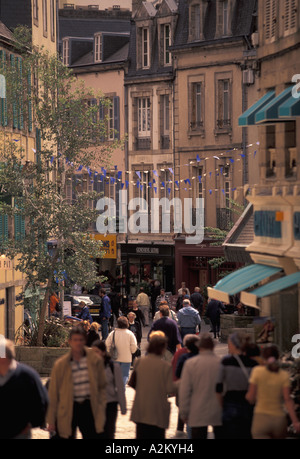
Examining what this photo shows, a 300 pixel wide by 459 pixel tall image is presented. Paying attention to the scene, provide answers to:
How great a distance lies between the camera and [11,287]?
3812cm

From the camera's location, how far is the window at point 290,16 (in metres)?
22.8

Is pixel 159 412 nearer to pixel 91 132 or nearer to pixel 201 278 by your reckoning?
pixel 91 132

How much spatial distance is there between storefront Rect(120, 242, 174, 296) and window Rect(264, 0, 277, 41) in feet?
82.3

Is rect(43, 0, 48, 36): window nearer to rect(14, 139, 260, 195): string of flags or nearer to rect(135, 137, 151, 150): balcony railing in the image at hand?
rect(14, 139, 260, 195): string of flags

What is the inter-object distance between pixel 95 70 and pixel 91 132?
25.3 meters

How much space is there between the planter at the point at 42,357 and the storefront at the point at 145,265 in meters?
21.9

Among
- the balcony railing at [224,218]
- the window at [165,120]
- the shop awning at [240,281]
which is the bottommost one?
the shop awning at [240,281]

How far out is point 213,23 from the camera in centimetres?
4881

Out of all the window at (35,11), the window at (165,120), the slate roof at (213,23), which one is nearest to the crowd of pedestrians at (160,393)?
the window at (35,11)

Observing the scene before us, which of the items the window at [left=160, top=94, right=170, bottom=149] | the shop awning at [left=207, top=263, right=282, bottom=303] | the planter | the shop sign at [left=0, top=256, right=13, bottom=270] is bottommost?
the planter

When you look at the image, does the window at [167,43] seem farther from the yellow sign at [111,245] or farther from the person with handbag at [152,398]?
the person with handbag at [152,398]

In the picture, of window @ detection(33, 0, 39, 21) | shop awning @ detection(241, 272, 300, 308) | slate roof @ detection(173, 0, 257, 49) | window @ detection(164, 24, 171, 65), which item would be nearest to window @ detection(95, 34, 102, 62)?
window @ detection(164, 24, 171, 65)

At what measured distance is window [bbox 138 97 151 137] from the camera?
5247 cm

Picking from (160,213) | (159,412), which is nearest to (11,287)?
(160,213)
